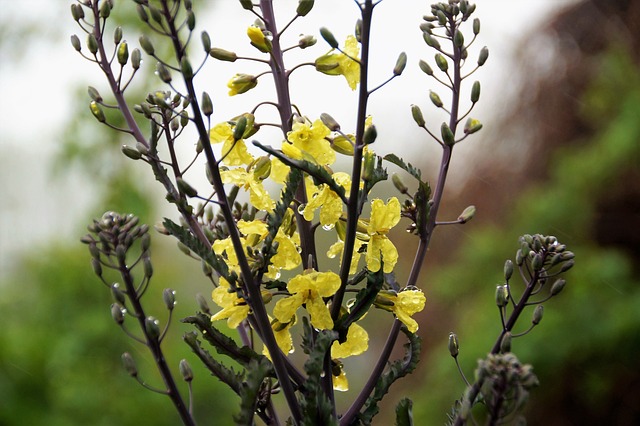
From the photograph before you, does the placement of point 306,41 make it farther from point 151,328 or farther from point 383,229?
point 151,328

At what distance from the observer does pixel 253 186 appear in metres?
0.60

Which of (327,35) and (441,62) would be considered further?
(441,62)

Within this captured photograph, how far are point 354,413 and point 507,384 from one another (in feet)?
0.62

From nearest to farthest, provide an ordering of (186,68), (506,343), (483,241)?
(186,68)
(506,343)
(483,241)

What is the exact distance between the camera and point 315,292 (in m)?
0.57

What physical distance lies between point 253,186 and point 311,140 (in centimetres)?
7

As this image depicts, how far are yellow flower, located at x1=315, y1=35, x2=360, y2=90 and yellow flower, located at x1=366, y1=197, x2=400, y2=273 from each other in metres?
0.12

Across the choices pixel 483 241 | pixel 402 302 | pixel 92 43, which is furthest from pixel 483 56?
pixel 483 241

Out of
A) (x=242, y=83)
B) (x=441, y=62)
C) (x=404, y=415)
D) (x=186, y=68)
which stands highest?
(x=441, y=62)

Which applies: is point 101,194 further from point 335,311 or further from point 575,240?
point 335,311

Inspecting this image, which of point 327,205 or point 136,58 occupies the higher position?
point 136,58

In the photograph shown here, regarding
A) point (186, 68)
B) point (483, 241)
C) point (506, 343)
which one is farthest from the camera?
point (483, 241)

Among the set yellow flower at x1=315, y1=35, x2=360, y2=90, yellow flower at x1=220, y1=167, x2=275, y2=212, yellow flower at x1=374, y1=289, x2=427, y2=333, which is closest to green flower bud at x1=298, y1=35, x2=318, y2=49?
yellow flower at x1=315, y1=35, x2=360, y2=90

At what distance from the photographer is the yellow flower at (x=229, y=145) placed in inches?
24.3
